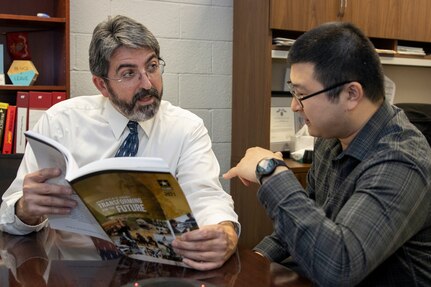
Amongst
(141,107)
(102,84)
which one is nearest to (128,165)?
(141,107)

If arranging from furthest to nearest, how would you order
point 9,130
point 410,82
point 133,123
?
1. point 410,82
2. point 9,130
3. point 133,123

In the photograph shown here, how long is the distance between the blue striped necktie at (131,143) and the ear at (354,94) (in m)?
0.75

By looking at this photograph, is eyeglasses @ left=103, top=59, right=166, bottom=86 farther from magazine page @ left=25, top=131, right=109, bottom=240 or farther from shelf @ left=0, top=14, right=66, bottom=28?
shelf @ left=0, top=14, right=66, bottom=28

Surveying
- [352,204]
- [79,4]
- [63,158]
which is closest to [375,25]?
[79,4]

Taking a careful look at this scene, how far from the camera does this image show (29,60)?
2.33 metres

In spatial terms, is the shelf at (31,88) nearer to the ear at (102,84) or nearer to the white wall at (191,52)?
the white wall at (191,52)

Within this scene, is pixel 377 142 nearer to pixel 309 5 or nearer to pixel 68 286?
pixel 68 286

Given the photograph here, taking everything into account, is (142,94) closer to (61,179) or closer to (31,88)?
(61,179)

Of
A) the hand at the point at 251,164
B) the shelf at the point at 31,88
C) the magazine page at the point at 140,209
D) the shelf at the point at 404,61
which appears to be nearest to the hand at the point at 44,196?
the magazine page at the point at 140,209

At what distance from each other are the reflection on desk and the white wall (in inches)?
60.0

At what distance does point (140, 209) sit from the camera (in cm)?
102

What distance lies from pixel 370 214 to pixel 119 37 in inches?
37.6

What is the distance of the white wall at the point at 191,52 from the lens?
257 cm

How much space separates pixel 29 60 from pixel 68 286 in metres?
1.65
